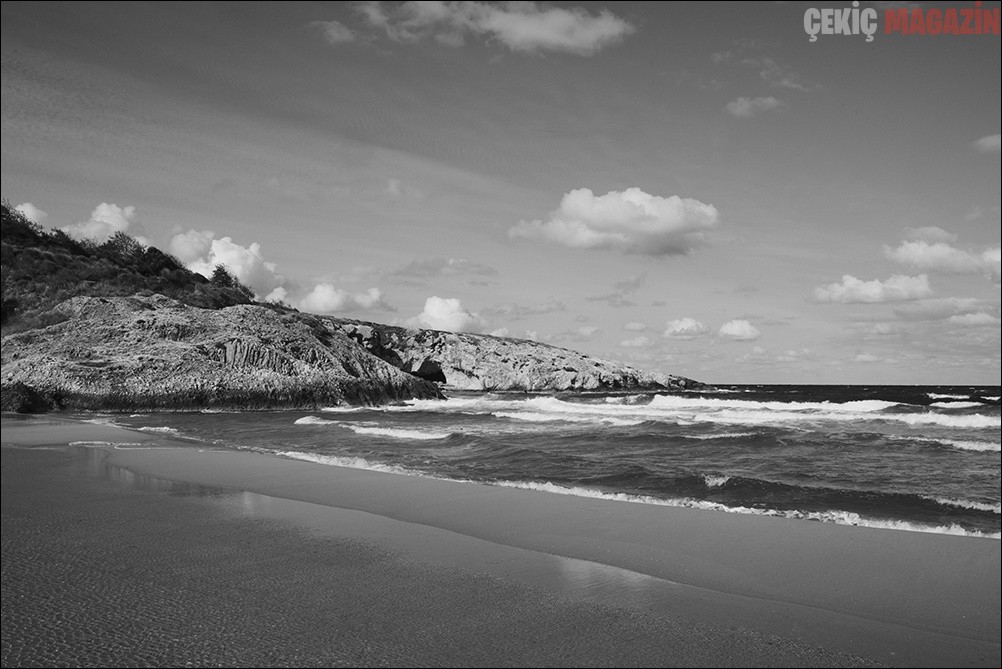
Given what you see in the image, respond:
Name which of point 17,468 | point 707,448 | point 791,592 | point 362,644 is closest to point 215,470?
point 17,468

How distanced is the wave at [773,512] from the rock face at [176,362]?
23658mm

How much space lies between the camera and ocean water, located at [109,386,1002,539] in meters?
7.69

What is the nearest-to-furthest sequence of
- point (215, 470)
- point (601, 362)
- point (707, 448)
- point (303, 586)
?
point (303, 586) → point (215, 470) → point (707, 448) → point (601, 362)

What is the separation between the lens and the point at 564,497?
340 inches

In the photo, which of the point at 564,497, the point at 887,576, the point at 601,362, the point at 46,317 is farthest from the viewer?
the point at 601,362

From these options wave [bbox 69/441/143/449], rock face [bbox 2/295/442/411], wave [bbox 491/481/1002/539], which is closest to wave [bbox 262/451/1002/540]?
wave [bbox 491/481/1002/539]

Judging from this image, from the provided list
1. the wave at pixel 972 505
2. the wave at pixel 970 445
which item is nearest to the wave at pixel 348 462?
the wave at pixel 972 505

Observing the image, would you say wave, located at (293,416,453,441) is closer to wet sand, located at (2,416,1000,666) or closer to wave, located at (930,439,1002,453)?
wet sand, located at (2,416,1000,666)

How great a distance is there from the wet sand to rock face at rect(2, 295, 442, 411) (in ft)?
72.6

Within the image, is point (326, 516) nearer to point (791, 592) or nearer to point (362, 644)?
point (362, 644)

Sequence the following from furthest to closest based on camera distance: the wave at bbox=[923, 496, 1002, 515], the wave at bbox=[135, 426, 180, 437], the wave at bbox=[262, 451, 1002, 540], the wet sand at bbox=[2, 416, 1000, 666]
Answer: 1. the wave at bbox=[135, 426, 180, 437]
2. the wave at bbox=[923, 496, 1002, 515]
3. the wave at bbox=[262, 451, 1002, 540]
4. the wet sand at bbox=[2, 416, 1000, 666]

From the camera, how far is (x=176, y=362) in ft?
96.0

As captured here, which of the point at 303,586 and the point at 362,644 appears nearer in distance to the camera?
the point at 362,644

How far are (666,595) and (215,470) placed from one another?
27.7 feet
